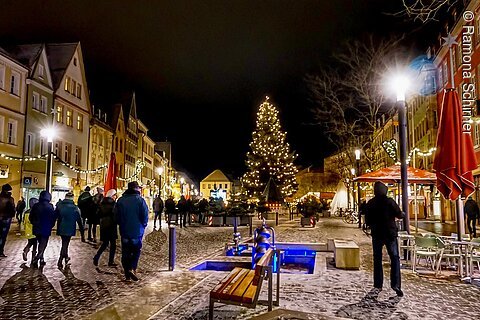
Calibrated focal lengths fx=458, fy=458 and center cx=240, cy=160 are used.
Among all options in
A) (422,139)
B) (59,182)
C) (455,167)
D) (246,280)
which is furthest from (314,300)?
(422,139)

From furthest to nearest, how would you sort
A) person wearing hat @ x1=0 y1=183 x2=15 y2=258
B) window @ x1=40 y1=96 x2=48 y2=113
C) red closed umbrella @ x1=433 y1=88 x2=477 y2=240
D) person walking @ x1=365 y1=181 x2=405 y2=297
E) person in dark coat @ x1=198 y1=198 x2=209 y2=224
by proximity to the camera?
window @ x1=40 y1=96 x2=48 y2=113 < person in dark coat @ x1=198 y1=198 x2=209 y2=224 < person wearing hat @ x1=0 y1=183 x2=15 y2=258 < red closed umbrella @ x1=433 y1=88 x2=477 y2=240 < person walking @ x1=365 y1=181 x2=405 y2=297

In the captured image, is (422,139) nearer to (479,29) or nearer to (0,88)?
(479,29)

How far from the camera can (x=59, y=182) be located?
39500 millimetres

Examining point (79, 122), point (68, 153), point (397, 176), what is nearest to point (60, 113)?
point (68, 153)

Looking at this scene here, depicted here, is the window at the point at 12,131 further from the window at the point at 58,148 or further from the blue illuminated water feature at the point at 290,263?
the blue illuminated water feature at the point at 290,263

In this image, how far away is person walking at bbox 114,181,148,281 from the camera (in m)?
9.77

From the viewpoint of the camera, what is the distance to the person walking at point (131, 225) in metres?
9.77

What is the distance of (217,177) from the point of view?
14800cm

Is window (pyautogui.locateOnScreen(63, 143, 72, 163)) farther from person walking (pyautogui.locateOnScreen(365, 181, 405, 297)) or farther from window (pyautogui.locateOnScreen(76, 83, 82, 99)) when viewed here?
person walking (pyautogui.locateOnScreen(365, 181, 405, 297))

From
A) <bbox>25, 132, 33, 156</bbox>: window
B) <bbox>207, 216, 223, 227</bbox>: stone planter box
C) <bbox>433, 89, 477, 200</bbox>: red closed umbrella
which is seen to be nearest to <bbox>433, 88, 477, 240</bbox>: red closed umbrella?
<bbox>433, 89, 477, 200</bbox>: red closed umbrella

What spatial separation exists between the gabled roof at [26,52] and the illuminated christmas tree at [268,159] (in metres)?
22.9

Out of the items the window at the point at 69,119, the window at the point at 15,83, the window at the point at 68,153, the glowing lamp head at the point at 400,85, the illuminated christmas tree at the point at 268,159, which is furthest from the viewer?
the illuminated christmas tree at the point at 268,159

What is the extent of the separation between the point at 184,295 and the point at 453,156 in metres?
6.57

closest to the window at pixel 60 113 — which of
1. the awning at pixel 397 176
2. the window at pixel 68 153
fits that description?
the window at pixel 68 153
